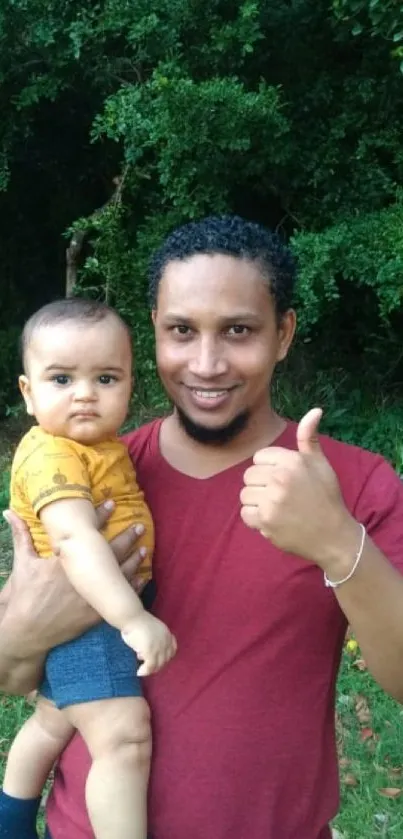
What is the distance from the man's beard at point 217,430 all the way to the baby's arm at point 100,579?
0.30 m

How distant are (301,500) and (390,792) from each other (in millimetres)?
2738

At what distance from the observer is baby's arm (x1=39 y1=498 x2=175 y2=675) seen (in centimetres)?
184

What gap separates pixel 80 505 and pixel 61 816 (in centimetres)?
71

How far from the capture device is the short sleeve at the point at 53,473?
2.00m

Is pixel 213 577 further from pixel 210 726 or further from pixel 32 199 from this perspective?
pixel 32 199

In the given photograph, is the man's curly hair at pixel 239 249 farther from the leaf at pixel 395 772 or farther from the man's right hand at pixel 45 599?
the leaf at pixel 395 772

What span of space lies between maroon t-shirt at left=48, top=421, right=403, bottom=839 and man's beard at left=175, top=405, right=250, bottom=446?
0.14m

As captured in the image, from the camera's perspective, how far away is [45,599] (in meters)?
2.10

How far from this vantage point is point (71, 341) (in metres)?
2.15

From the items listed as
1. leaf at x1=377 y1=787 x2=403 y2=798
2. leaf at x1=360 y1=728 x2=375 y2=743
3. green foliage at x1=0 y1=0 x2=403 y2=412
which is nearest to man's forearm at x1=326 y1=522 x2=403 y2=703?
leaf at x1=377 y1=787 x2=403 y2=798

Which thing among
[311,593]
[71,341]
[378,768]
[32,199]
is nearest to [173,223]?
[32,199]

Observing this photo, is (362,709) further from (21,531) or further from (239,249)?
(239,249)

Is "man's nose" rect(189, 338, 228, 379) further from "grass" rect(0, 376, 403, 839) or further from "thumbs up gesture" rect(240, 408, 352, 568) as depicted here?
"grass" rect(0, 376, 403, 839)

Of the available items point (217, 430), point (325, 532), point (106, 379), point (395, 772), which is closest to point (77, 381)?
point (106, 379)
